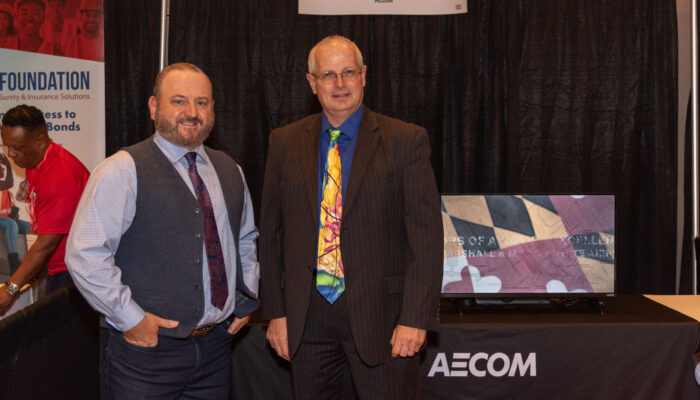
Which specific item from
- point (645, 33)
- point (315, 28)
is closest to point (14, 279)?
point (315, 28)

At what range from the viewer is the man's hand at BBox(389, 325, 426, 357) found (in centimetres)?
189

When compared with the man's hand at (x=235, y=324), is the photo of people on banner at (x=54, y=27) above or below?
above

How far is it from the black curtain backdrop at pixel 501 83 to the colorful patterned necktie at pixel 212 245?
193cm

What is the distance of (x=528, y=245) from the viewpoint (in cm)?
289

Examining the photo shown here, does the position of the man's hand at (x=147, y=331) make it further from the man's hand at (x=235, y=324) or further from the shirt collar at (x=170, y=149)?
the shirt collar at (x=170, y=149)

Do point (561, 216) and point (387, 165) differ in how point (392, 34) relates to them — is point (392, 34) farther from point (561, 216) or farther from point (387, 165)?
point (387, 165)

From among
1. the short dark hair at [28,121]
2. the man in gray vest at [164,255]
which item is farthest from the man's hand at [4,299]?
the man in gray vest at [164,255]

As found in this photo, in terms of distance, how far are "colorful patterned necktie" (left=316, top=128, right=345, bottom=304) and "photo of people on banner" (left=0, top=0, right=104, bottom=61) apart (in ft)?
8.37

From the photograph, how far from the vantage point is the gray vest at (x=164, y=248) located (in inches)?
72.0

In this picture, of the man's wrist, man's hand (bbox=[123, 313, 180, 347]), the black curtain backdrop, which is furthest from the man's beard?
the black curtain backdrop

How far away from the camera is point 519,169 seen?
381 cm

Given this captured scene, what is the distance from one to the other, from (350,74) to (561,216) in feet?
4.70

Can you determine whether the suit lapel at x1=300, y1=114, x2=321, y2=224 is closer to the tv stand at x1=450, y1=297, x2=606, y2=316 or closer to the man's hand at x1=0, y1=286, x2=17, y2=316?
the tv stand at x1=450, y1=297, x2=606, y2=316

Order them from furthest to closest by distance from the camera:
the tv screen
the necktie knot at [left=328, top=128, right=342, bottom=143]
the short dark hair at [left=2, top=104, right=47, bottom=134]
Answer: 1. the short dark hair at [left=2, top=104, right=47, bottom=134]
2. the tv screen
3. the necktie knot at [left=328, top=128, right=342, bottom=143]
